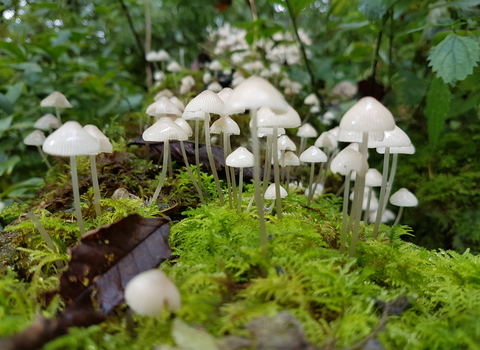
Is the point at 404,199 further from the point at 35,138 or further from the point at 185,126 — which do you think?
the point at 35,138

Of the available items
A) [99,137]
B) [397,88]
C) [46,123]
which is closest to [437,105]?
[397,88]

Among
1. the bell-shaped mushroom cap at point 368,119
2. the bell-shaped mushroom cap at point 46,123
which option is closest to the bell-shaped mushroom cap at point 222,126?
the bell-shaped mushroom cap at point 368,119

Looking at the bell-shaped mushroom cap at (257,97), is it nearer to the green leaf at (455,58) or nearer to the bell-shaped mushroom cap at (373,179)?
the bell-shaped mushroom cap at (373,179)

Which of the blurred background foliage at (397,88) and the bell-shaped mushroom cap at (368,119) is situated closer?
the bell-shaped mushroom cap at (368,119)

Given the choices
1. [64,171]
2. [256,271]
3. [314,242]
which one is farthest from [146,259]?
[64,171]

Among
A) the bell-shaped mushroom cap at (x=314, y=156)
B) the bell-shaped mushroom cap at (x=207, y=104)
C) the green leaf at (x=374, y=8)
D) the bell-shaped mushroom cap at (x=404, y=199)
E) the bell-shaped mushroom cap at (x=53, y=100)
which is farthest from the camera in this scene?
the bell-shaped mushroom cap at (x=53, y=100)

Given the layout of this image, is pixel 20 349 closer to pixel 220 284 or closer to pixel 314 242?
pixel 220 284

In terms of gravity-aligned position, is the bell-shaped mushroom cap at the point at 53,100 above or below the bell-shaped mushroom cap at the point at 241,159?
above
